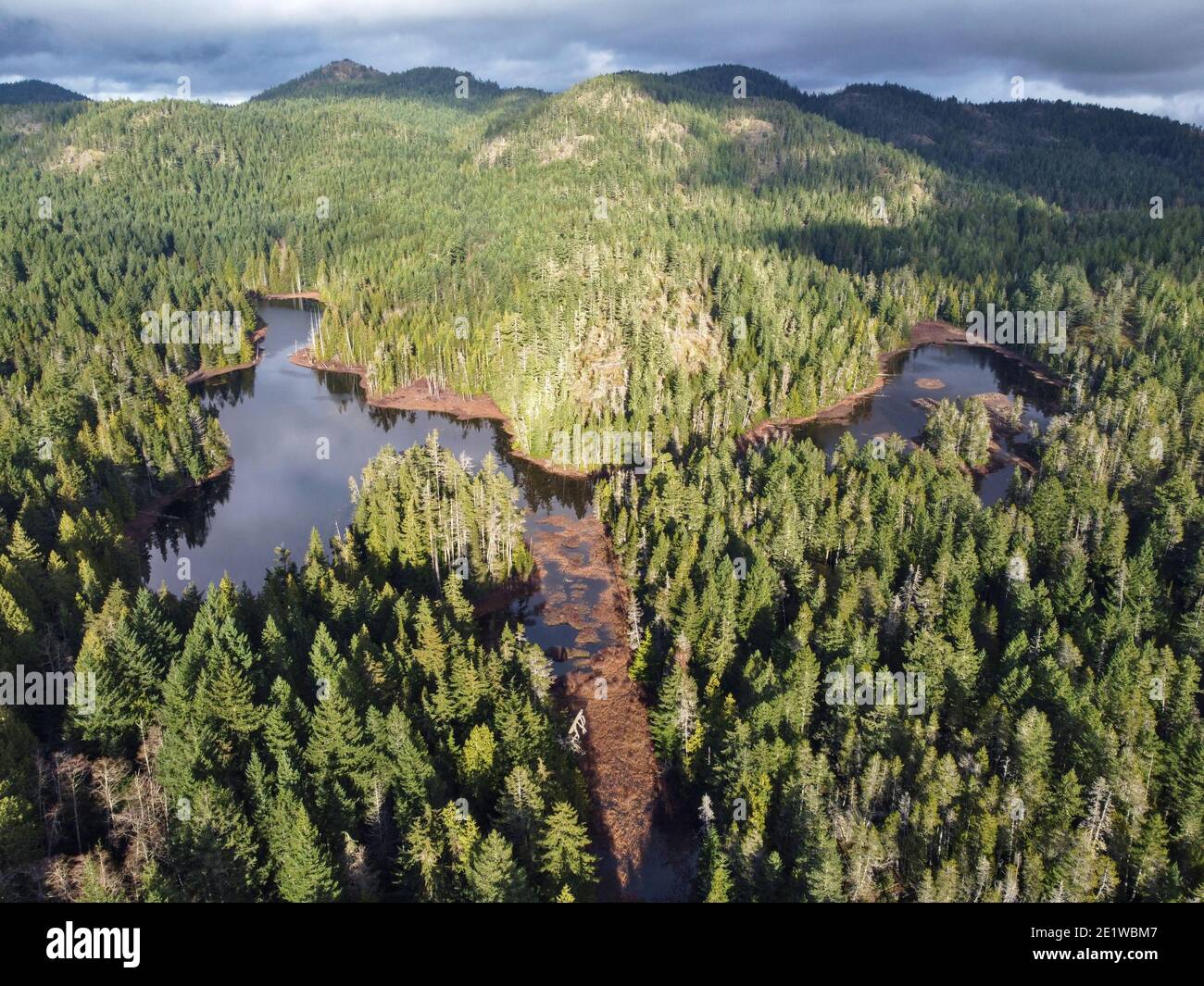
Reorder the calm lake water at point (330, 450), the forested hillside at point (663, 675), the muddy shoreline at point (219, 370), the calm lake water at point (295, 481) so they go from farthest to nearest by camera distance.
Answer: the muddy shoreline at point (219, 370), the calm lake water at point (330, 450), the calm lake water at point (295, 481), the forested hillside at point (663, 675)

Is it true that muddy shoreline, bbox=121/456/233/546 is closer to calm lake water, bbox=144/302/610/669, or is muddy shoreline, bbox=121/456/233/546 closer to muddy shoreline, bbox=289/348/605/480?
calm lake water, bbox=144/302/610/669

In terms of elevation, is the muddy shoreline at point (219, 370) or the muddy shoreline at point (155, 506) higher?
the muddy shoreline at point (219, 370)

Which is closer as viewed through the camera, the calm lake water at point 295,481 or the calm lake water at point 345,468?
the calm lake water at point 345,468

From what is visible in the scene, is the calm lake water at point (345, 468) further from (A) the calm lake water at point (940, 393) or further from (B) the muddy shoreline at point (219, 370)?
(B) the muddy shoreline at point (219, 370)

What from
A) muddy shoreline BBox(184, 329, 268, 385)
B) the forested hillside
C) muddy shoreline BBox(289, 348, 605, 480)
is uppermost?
muddy shoreline BBox(184, 329, 268, 385)

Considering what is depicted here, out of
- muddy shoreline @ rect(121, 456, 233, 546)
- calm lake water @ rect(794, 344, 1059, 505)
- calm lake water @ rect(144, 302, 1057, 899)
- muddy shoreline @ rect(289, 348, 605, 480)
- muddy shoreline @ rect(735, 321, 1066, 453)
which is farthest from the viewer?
muddy shoreline @ rect(289, 348, 605, 480)

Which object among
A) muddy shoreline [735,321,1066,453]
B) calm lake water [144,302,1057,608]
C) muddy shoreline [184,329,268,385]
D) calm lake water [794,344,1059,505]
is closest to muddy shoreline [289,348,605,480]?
calm lake water [144,302,1057,608]

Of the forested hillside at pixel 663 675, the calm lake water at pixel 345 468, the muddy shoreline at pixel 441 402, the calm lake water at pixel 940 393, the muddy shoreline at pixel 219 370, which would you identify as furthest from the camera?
the muddy shoreline at pixel 219 370

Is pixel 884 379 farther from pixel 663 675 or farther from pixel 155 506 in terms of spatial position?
pixel 155 506

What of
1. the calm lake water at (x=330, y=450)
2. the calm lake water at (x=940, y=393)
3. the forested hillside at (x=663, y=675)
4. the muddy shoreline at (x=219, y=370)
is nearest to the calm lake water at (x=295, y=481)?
the calm lake water at (x=330, y=450)
